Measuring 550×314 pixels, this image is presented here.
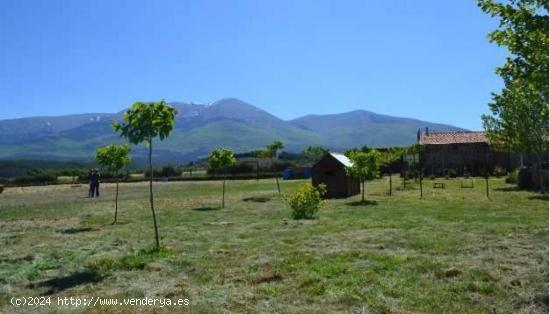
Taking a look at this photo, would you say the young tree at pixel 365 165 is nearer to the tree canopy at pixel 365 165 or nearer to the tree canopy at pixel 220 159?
the tree canopy at pixel 365 165

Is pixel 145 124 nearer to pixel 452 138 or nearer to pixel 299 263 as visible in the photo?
pixel 299 263

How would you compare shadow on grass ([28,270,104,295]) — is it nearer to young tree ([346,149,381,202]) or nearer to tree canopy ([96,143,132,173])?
tree canopy ([96,143,132,173])

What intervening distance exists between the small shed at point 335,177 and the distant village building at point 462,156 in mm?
28231

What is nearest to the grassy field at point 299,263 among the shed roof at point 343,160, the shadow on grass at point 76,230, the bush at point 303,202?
the shadow on grass at point 76,230

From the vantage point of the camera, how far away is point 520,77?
905cm

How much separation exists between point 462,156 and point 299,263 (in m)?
57.3

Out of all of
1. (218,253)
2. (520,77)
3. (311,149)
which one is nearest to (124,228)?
(218,253)

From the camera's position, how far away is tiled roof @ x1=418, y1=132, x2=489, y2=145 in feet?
214

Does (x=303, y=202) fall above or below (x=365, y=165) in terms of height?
below

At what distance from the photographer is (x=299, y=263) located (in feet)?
37.8

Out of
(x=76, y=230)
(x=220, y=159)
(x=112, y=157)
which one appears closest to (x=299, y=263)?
(x=76, y=230)

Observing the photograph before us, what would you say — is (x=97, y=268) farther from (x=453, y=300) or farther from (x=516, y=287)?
(x=516, y=287)

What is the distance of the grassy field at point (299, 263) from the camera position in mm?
8625

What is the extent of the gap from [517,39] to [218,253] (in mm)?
8190
